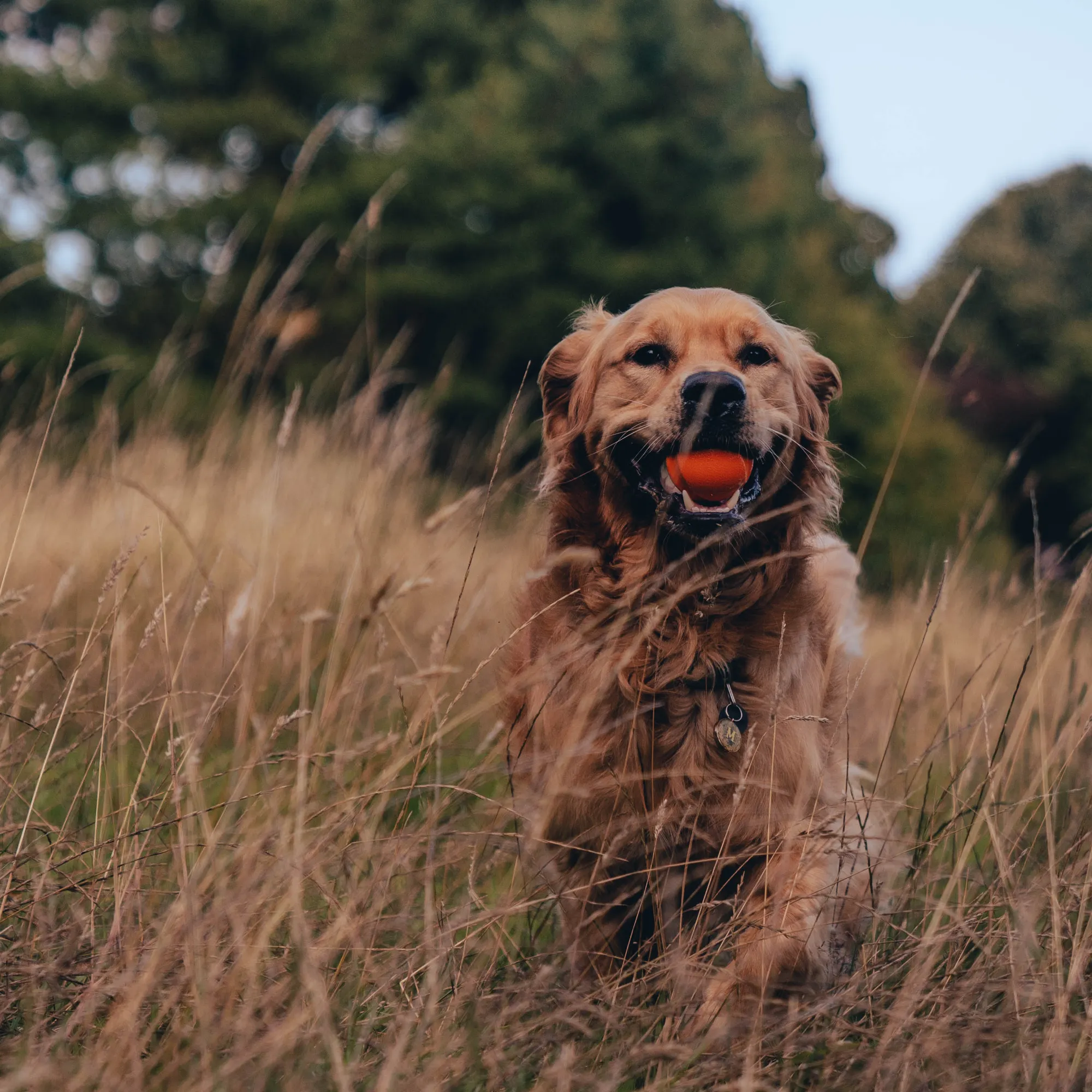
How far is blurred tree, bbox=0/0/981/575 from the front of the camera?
1241 cm

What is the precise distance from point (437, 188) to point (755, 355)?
10.5 m

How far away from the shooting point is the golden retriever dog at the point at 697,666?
6.64 feet

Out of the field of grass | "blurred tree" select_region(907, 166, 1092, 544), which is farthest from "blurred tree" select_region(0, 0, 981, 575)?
the field of grass

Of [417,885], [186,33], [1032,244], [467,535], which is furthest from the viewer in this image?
[1032,244]

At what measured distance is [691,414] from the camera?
251 cm

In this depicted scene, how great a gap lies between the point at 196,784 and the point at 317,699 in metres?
0.60

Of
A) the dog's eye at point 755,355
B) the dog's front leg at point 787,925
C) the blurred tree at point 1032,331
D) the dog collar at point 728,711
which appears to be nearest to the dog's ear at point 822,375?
the dog's eye at point 755,355

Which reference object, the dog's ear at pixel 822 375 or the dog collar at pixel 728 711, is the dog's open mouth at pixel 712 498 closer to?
the dog collar at pixel 728 711

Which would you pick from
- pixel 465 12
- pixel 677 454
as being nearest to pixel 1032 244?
pixel 465 12

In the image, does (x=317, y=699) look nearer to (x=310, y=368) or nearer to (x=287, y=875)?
(x=287, y=875)

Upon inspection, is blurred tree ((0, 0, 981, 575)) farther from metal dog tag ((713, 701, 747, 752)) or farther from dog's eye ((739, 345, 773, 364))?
metal dog tag ((713, 701, 747, 752))

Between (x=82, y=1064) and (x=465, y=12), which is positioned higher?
(x=465, y=12)

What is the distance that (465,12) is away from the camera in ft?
47.6

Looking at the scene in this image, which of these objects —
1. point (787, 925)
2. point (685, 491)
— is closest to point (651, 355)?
point (685, 491)
